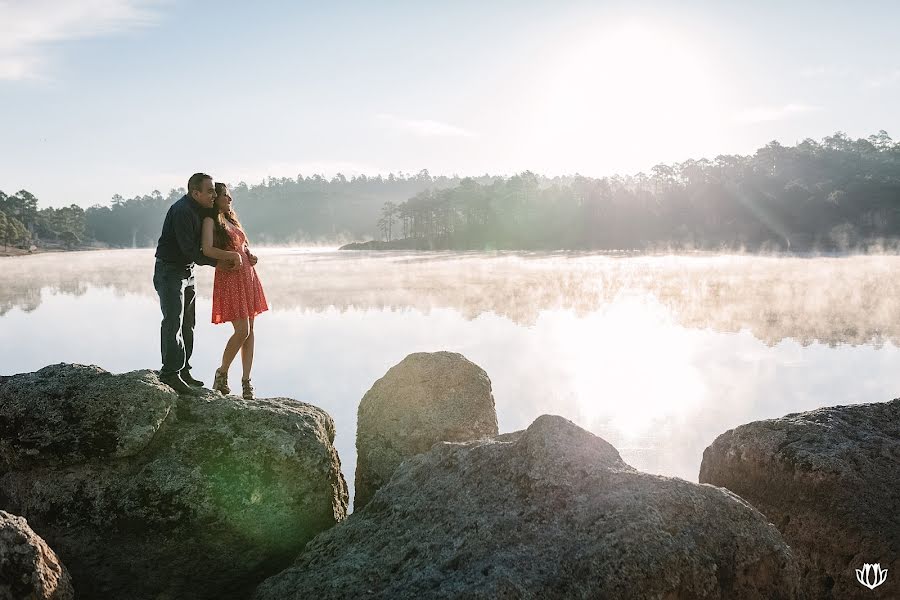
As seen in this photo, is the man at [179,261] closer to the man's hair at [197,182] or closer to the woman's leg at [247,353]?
the man's hair at [197,182]

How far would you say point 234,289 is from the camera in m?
8.44

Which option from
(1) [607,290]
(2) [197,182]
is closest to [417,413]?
(2) [197,182]

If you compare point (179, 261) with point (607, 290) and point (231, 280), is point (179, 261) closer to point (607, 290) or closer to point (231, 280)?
point (231, 280)

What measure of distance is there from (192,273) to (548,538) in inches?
228

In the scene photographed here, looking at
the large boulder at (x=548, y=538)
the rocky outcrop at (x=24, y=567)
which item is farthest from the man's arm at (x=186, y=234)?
the large boulder at (x=548, y=538)

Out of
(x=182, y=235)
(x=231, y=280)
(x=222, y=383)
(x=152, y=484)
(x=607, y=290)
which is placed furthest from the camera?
(x=607, y=290)

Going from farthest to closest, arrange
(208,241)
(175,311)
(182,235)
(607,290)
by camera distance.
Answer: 1. (607,290)
2. (208,241)
3. (175,311)
4. (182,235)

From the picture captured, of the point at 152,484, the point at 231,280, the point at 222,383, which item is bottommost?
the point at 152,484

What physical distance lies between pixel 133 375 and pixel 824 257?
104192 millimetres

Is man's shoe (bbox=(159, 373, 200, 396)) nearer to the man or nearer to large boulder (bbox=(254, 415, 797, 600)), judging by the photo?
the man

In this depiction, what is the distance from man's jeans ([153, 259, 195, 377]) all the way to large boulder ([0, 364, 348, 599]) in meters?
1.10

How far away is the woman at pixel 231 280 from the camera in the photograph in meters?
8.06

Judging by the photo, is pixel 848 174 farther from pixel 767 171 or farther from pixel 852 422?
pixel 852 422

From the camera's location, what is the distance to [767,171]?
133 meters
